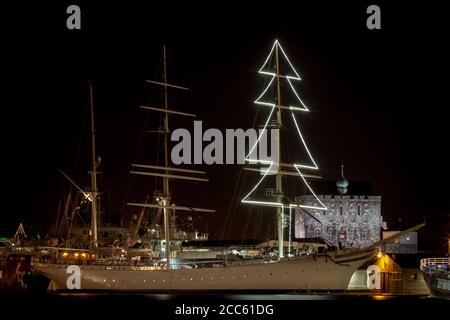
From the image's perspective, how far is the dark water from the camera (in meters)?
40.8

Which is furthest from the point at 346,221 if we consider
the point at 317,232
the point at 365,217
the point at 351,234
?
the point at 317,232

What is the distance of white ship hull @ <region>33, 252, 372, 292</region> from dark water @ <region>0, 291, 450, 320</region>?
3284mm

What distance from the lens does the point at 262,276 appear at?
182 feet

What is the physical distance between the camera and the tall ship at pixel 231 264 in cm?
5522

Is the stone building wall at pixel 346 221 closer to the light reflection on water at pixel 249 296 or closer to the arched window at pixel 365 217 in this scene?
the arched window at pixel 365 217

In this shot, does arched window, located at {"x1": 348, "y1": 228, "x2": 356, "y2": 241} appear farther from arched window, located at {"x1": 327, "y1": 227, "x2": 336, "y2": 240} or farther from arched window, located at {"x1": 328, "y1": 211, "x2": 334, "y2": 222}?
arched window, located at {"x1": 328, "y1": 211, "x2": 334, "y2": 222}

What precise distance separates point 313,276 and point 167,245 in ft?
33.2

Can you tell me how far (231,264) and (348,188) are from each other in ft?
195

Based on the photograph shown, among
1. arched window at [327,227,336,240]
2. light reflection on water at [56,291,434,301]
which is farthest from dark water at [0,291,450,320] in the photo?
arched window at [327,227,336,240]

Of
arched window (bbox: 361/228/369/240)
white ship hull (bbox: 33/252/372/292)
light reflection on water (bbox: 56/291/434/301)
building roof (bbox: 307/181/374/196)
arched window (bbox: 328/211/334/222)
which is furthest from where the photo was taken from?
building roof (bbox: 307/181/374/196)
